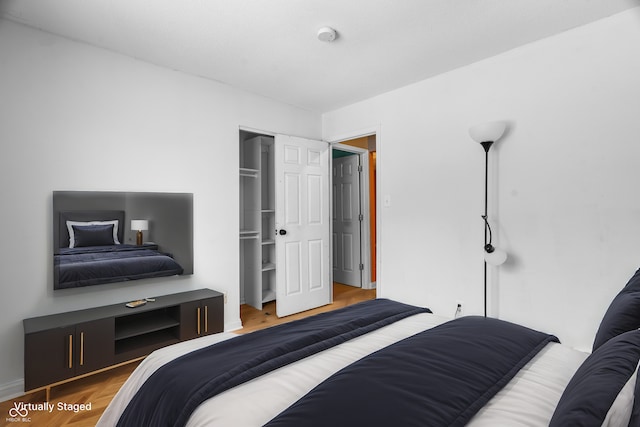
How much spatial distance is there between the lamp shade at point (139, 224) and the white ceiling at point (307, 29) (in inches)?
54.9

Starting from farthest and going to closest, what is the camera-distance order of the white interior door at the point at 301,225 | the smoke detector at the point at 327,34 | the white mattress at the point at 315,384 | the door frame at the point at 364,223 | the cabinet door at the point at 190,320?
the door frame at the point at 364,223
the white interior door at the point at 301,225
the cabinet door at the point at 190,320
the smoke detector at the point at 327,34
the white mattress at the point at 315,384

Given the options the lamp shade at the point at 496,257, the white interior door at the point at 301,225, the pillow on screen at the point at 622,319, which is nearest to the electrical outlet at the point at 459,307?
the lamp shade at the point at 496,257

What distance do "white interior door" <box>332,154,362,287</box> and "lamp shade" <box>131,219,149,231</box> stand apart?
3.03 metres

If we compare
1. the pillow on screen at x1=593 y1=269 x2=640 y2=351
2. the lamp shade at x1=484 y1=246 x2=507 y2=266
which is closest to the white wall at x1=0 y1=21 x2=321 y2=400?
the lamp shade at x1=484 y1=246 x2=507 y2=266

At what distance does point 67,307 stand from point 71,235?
1.79 feet

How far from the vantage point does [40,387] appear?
2.13 meters

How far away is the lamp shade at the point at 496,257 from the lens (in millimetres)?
2678

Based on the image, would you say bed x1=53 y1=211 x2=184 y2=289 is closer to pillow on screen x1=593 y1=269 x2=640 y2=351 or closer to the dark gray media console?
the dark gray media console

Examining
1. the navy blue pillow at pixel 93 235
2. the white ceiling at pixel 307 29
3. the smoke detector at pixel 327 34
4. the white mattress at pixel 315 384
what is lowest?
the white mattress at pixel 315 384

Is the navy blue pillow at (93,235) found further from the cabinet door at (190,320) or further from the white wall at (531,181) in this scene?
the white wall at (531,181)

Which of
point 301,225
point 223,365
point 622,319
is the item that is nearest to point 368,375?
point 223,365

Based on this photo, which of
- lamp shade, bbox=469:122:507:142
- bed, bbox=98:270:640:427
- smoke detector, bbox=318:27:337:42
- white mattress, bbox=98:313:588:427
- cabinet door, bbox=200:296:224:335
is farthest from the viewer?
cabinet door, bbox=200:296:224:335

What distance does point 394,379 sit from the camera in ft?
3.44

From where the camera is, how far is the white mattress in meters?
1.00
